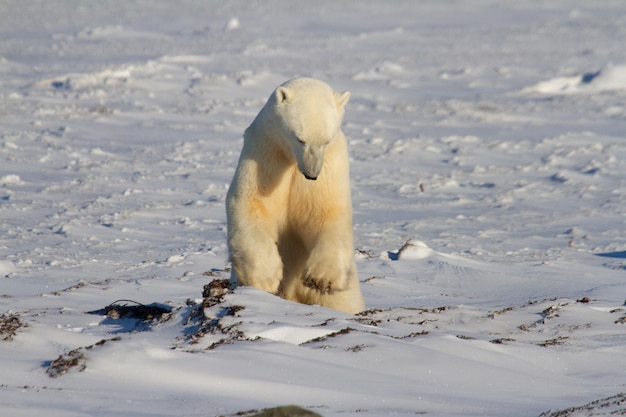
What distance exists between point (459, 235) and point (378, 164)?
8.66 feet

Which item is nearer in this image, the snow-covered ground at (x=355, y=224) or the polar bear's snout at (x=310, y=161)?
the snow-covered ground at (x=355, y=224)

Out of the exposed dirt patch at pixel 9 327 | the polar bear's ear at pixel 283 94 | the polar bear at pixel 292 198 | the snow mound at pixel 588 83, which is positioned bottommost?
the exposed dirt patch at pixel 9 327

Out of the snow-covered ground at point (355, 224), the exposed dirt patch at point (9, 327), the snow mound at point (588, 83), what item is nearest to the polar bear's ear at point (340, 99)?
the snow-covered ground at point (355, 224)

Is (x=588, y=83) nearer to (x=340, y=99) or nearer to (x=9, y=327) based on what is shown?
(x=340, y=99)

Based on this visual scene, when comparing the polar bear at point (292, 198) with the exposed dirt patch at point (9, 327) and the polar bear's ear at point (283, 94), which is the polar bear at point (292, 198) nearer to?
the polar bear's ear at point (283, 94)

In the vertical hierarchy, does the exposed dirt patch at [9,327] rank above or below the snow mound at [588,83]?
below

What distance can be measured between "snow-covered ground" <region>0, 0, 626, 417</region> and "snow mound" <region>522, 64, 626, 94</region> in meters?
0.04

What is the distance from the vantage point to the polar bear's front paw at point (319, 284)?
3883 mm

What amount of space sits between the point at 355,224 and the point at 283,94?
389 centimetres

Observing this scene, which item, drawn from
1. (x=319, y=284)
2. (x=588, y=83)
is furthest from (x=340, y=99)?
(x=588, y=83)

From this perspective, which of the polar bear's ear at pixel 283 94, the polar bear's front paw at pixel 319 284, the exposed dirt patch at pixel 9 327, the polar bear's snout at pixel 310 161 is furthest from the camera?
the polar bear's front paw at pixel 319 284

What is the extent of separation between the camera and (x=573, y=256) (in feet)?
20.5

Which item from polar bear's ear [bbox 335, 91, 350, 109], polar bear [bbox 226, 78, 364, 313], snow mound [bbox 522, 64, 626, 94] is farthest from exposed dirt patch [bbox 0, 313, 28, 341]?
snow mound [bbox 522, 64, 626, 94]

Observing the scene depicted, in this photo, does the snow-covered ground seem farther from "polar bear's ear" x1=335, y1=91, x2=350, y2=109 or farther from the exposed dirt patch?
"polar bear's ear" x1=335, y1=91, x2=350, y2=109
